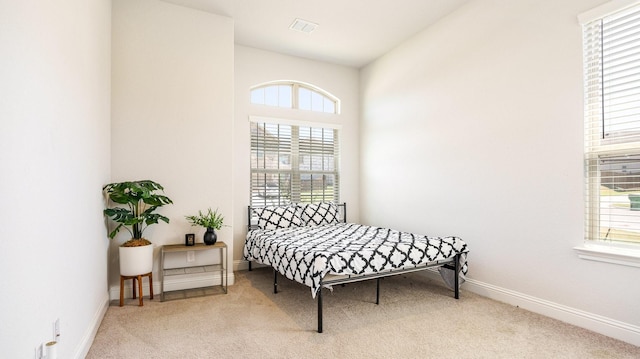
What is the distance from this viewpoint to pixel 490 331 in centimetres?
246

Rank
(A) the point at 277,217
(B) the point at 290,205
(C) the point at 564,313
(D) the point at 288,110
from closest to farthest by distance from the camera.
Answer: (C) the point at 564,313, (A) the point at 277,217, (B) the point at 290,205, (D) the point at 288,110

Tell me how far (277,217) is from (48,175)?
9.54 ft

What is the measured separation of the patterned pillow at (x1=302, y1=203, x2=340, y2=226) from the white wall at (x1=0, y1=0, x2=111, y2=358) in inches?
Result: 99.8

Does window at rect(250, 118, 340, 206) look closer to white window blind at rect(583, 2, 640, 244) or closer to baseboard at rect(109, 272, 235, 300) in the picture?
baseboard at rect(109, 272, 235, 300)

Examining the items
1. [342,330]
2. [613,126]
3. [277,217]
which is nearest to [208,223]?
[277,217]

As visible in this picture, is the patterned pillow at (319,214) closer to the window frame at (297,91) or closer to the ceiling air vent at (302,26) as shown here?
the window frame at (297,91)

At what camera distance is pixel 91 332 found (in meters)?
2.31

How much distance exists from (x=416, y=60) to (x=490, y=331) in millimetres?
3220

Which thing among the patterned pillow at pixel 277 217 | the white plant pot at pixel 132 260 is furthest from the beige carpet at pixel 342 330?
the patterned pillow at pixel 277 217

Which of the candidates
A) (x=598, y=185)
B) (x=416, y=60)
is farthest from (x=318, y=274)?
(x=416, y=60)

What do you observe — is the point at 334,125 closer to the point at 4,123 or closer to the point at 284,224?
the point at 284,224

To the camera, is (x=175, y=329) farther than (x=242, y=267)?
No

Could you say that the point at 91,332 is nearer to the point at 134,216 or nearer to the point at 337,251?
the point at 134,216

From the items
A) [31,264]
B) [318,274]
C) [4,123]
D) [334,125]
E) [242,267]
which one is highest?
[334,125]
